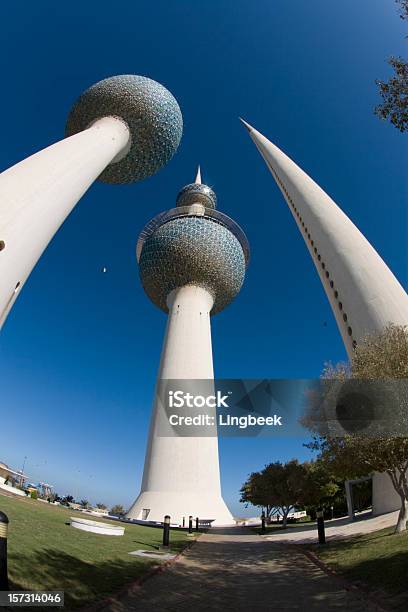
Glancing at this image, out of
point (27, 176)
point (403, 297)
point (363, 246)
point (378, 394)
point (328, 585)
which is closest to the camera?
point (328, 585)

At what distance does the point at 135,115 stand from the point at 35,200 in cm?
1449

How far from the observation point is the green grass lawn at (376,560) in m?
7.43

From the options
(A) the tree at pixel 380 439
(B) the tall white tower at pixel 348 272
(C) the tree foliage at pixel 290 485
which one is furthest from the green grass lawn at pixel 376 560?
(C) the tree foliage at pixel 290 485

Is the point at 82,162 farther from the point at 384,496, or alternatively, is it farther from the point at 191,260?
the point at 191,260

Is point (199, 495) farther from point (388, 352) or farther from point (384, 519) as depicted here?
point (388, 352)

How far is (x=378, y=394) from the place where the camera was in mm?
14078

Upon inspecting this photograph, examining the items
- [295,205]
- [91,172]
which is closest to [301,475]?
[295,205]

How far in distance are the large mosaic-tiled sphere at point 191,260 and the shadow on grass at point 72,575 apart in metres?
37.0

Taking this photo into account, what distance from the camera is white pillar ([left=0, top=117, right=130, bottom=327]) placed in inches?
396

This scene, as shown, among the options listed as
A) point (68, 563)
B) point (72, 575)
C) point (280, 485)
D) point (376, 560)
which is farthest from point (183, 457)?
point (72, 575)

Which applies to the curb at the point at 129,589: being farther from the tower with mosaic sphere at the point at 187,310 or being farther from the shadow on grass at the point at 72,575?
the tower with mosaic sphere at the point at 187,310

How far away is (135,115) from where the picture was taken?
2286 centimetres

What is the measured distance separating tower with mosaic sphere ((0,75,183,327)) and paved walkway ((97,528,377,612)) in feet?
25.4

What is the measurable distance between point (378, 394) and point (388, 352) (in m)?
1.87
